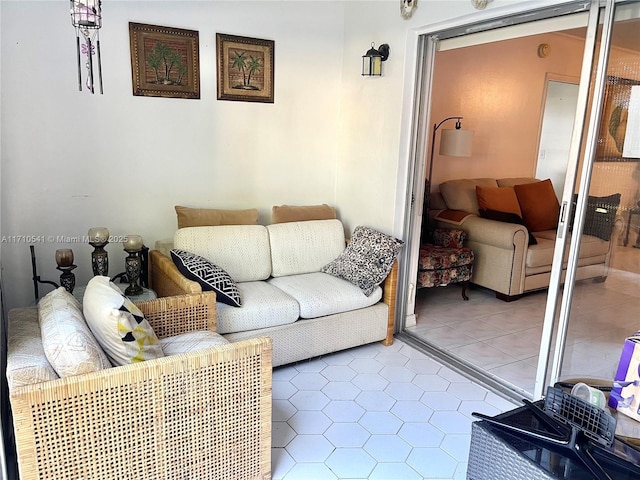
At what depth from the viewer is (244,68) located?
3379 millimetres

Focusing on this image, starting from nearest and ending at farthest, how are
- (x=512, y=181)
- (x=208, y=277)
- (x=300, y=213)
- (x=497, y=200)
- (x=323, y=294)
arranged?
(x=208, y=277) < (x=323, y=294) < (x=300, y=213) < (x=497, y=200) < (x=512, y=181)

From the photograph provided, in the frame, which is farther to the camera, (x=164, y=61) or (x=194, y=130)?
(x=194, y=130)

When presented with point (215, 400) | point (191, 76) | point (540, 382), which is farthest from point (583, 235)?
point (191, 76)

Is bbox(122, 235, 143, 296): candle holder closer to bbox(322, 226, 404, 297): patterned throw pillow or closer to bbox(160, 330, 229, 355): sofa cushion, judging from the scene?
bbox(160, 330, 229, 355): sofa cushion

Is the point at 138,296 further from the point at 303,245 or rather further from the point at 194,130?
the point at 194,130

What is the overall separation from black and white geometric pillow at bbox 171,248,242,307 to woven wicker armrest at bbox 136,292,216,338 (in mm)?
231

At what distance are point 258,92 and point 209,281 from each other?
1590mm

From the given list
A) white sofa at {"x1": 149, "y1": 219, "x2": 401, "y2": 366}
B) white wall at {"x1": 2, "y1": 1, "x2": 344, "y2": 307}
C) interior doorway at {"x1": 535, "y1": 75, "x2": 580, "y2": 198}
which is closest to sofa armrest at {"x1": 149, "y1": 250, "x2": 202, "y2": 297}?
white sofa at {"x1": 149, "y1": 219, "x2": 401, "y2": 366}

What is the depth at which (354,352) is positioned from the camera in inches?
124

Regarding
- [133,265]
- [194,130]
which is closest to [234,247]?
[133,265]

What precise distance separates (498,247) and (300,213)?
1.79 metres

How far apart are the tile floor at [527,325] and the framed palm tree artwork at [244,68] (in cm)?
210

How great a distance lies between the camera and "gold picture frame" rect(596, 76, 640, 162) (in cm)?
211

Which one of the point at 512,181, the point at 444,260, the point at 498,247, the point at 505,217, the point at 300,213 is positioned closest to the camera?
the point at 300,213
